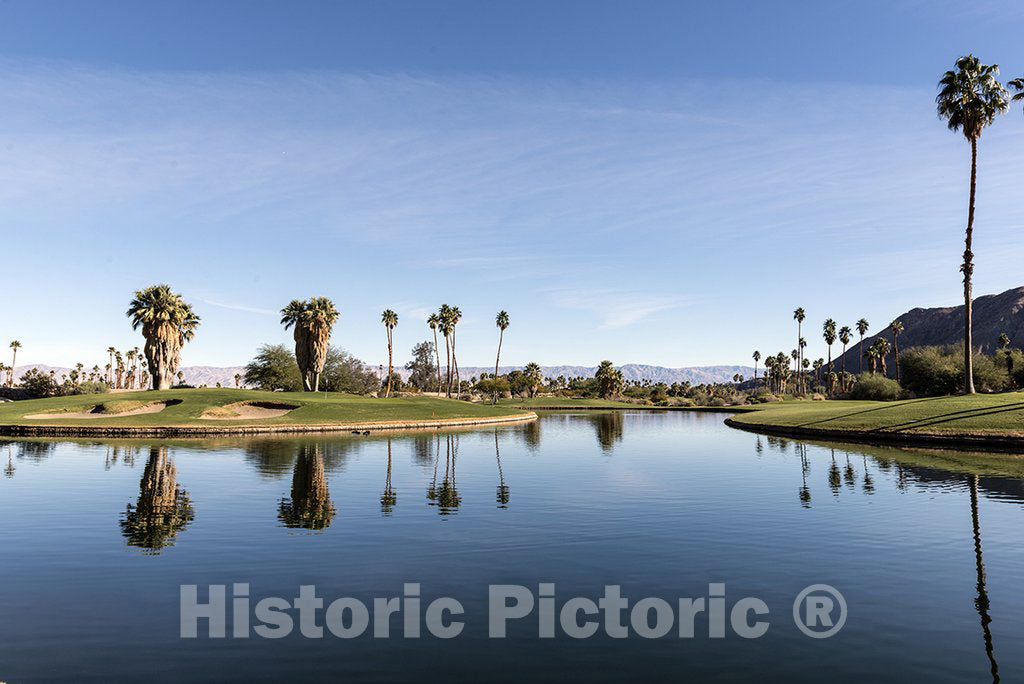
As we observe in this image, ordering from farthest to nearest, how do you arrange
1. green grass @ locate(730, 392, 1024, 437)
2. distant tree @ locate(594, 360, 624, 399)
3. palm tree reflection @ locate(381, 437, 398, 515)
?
distant tree @ locate(594, 360, 624, 399) < green grass @ locate(730, 392, 1024, 437) < palm tree reflection @ locate(381, 437, 398, 515)

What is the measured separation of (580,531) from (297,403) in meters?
56.3

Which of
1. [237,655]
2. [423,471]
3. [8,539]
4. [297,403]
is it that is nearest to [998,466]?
[423,471]

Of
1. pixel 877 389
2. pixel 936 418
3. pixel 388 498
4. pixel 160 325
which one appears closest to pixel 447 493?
pixel 388 498

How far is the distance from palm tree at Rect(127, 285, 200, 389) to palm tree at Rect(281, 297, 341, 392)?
56.7 feet

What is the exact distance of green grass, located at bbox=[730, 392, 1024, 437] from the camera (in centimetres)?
4406

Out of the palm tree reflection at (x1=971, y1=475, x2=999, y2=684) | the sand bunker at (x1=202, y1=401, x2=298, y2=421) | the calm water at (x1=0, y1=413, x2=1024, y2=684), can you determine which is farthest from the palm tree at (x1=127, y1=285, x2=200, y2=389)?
the palm tree reflection at (x1=971, y1=475, x2=999, y2=684)

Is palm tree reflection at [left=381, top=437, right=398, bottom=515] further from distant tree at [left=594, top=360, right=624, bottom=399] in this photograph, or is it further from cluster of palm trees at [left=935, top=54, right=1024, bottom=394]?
distant tree at [left=594, top=360, right=624, bottom=399]

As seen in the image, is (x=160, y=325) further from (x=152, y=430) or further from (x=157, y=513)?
(x=157, y=513)

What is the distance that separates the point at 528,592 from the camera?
13.5 meters

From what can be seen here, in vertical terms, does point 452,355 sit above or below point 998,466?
above

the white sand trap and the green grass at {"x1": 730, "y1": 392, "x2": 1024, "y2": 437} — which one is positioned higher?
the white sand trap

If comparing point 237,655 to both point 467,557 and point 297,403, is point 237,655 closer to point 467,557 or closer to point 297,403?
point 467,557

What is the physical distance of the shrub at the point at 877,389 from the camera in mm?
97250

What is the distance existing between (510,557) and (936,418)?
150 ft
